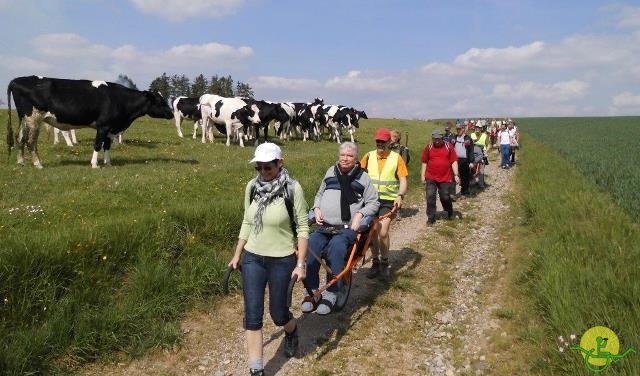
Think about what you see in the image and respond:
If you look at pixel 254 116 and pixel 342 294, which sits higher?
pixel 254 116

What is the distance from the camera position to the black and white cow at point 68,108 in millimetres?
12336

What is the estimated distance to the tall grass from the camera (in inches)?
167

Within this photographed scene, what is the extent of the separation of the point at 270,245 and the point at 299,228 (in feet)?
1.06

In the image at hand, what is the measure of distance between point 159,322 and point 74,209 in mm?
3468

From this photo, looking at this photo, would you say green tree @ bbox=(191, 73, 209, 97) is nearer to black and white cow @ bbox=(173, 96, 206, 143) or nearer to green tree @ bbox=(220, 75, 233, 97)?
green tree @ bbox=(220, 75, 233, 97)

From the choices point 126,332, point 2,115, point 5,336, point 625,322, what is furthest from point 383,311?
point 2,115

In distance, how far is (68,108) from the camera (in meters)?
12.7

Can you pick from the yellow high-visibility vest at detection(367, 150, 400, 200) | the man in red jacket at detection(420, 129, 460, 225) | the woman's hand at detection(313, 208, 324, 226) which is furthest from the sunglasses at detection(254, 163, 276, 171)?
the man in red jacket at detection(420, 129, 460, 225)

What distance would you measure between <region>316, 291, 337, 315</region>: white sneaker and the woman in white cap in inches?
26.7

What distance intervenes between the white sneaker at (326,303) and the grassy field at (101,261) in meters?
1.71

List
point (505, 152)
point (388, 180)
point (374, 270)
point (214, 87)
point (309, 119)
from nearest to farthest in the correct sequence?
point (374, 270)
point (388, 180)
point (505, 152)
point (309, 119)
point (214, 87)

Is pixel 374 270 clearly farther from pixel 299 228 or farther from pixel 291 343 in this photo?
pixel 299 228

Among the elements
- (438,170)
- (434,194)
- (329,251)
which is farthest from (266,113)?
(329,251)

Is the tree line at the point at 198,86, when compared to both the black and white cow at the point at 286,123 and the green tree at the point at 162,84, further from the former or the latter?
the black and white cow at the point at 286,123
